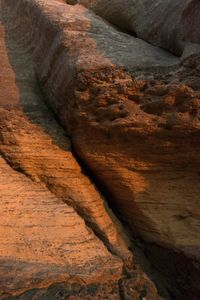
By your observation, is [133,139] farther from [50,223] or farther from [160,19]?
[160,19]

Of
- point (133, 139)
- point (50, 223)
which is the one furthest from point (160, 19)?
point (50, 223)

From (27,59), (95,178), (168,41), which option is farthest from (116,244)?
(27,59)

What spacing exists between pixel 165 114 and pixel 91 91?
0.81 metres

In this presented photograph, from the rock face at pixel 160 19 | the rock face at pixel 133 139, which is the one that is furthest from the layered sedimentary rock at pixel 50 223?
the rock face at pixel 160 19

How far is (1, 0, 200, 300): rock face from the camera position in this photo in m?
4.71

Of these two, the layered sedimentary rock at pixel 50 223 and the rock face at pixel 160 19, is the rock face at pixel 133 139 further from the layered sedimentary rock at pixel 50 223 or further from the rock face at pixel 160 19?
the rock face at pixel 160 19

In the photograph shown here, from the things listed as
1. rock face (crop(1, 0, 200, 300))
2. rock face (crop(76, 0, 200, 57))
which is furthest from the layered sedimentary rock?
rock face (crop(76, 0, 200, 57))

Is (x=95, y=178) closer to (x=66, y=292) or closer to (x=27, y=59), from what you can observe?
(x=66, y=292)

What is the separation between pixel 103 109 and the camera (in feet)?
16.1

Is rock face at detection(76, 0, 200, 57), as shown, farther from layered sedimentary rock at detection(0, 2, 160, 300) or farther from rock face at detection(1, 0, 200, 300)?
layered sedimentary rock at detection(0, 2, 160, 300)

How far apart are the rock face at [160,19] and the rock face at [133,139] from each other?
24cm

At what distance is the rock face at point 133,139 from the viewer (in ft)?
15.4

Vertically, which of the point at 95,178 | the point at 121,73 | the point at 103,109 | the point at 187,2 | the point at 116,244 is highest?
the point at 187,2

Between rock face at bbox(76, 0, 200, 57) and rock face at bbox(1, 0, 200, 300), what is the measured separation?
0.24 meters
